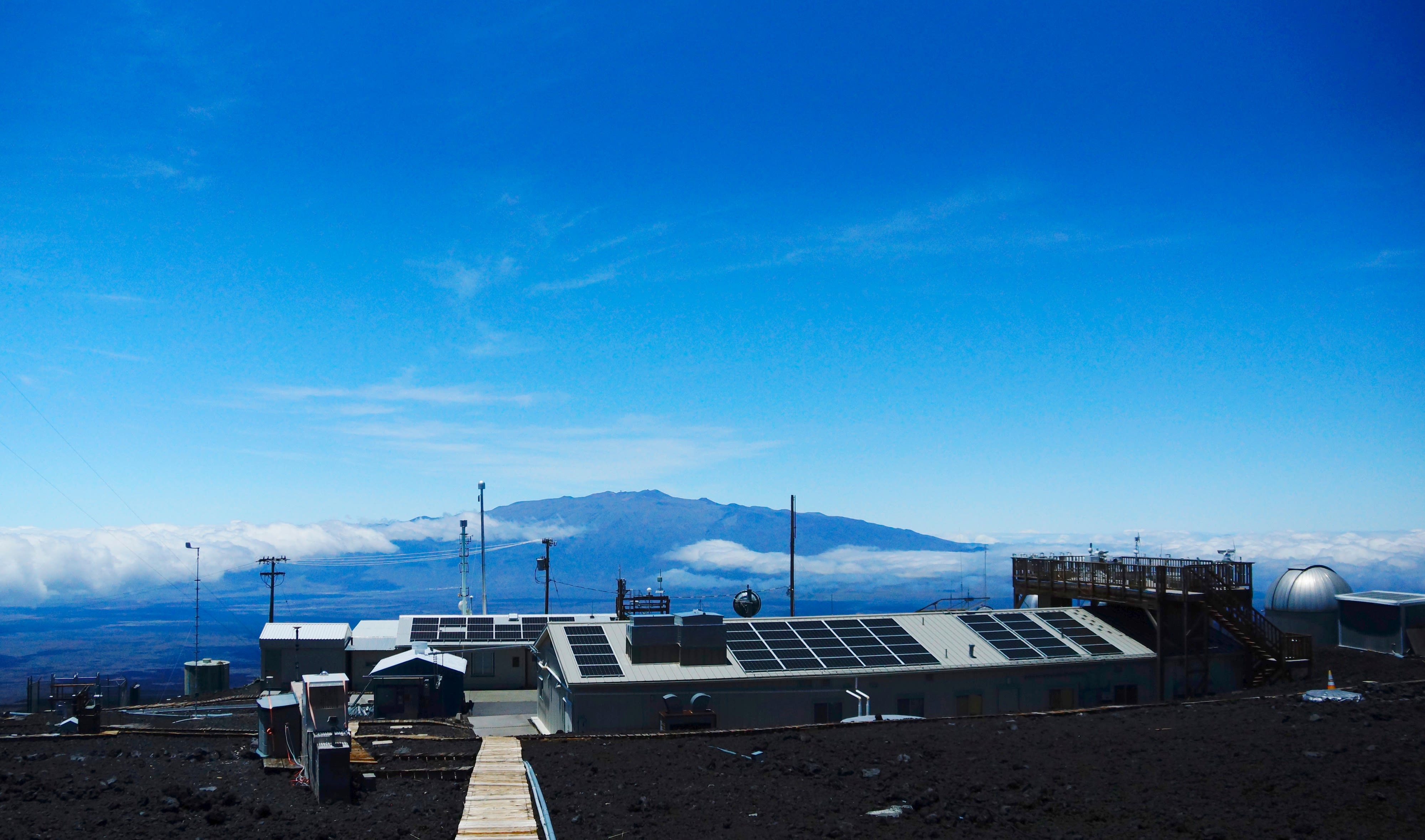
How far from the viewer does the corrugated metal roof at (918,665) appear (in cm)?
3356

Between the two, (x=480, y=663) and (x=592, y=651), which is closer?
(x=592, y=651)

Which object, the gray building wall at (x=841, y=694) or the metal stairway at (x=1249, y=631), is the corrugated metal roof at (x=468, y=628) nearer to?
the gray building wall at (x=841, y=694)

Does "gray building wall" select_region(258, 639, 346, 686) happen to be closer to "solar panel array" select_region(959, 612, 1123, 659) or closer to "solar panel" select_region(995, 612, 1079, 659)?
"solar panel array" select_region(959, 612, 1123, 659)

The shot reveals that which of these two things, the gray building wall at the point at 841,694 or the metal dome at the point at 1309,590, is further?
the metal dome at the point at 1309,590

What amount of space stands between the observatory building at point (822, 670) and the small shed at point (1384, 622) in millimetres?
11214

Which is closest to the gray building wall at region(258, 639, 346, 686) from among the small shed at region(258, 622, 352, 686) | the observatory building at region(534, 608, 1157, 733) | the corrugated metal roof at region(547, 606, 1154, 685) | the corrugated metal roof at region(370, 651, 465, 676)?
the small shed at region(258, 622, 352, 686)

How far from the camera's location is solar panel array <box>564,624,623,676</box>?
110ft

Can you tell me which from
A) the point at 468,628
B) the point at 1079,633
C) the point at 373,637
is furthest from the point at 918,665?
the point at 373,637

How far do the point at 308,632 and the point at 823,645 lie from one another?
1265 inches

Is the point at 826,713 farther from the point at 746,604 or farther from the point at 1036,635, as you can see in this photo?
the point at 746,604

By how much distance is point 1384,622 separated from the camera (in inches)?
1620

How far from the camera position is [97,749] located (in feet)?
73.2

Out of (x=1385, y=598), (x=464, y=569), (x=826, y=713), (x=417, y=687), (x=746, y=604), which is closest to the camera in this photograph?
(x=826, y=713)

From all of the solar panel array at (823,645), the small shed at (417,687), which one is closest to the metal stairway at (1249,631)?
the solar panel array at (823,645)
